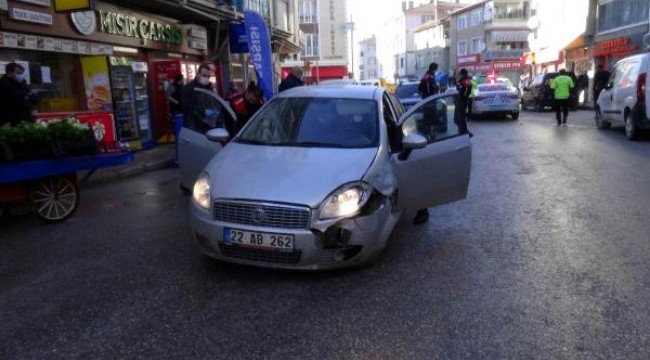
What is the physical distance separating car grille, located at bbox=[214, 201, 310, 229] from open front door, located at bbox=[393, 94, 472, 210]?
144cm

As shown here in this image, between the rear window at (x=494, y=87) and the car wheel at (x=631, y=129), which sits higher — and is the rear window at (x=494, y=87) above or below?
above

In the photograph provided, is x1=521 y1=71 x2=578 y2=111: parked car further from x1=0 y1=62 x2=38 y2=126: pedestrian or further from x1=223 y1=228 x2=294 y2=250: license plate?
x1=223 y1=228 x2=294 y2=250: license plate

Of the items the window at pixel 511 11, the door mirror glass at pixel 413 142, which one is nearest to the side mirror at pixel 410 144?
the door mirror glass at pixel 413 142

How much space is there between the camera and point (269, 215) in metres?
4.39

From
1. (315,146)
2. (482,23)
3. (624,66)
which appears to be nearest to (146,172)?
(315,146)

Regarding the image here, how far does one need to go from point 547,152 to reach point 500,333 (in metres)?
9.01

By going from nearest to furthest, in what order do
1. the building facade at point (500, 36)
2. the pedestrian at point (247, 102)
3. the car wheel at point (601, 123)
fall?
the pedestrian at point (247, 102), the car wheel at point (601, 123), the building facade at point (500, 36)

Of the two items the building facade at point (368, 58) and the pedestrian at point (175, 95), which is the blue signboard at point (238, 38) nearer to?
the pedestrian at point (175, 95)

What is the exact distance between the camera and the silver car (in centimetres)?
441

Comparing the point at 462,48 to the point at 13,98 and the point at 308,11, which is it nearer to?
the point at 308,11

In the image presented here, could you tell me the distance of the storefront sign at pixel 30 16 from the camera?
33.0ft

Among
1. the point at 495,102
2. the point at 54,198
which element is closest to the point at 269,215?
the point at 54,198

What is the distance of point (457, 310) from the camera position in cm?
401

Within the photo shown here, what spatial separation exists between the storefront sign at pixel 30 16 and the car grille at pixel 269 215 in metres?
7.77
